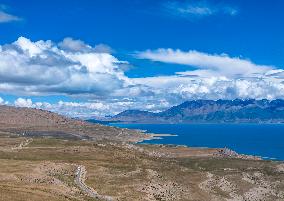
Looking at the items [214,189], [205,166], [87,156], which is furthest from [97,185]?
[205,166]

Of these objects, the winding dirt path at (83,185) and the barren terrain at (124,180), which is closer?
the barren terrain at (124,180)

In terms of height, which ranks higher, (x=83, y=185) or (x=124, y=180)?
(x=83, y=185)

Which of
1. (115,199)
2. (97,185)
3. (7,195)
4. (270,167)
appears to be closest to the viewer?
(7,195)

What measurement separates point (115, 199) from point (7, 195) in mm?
28099

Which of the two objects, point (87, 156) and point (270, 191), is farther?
point (87, 156)

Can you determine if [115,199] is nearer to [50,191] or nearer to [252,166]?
[50,191]

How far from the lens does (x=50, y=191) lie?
3519 inches

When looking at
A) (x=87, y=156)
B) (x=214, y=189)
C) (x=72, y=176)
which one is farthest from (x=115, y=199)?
(x=87, y=156)

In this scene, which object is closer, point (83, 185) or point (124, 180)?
point (83, 185)

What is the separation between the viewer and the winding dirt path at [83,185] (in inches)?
3912

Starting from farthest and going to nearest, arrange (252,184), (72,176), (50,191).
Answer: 1. (252,184)
2. (72,176)
3. (50,191)

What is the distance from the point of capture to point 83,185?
112 m

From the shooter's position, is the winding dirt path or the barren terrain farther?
the winding dirt path

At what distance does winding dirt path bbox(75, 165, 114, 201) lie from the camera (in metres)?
99.4
